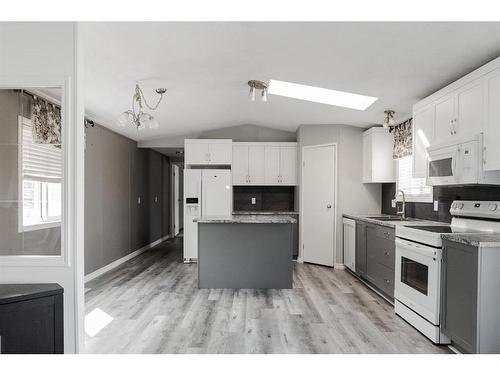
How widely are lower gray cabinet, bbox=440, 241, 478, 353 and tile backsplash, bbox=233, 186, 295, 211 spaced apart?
384 centimetres

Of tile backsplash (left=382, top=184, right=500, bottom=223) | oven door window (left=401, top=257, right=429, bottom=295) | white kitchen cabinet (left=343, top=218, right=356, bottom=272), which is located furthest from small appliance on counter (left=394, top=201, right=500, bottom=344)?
white kitchen cabinet (left=343, top=218, right=356, bottom=272)

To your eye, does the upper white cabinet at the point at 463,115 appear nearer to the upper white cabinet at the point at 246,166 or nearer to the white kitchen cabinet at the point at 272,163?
A: the white kitchen cabinet at the point at 272,163

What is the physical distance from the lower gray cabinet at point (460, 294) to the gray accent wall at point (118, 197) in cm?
426

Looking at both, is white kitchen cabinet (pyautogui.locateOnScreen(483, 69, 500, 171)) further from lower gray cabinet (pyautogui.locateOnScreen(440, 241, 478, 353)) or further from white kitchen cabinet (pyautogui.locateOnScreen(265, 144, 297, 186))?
white kitchen cabinet (pyautogui.locateOnScreen(265, 144, 297, 186))

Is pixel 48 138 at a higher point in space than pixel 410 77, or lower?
lower

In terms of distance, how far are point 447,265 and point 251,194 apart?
4.11 metres

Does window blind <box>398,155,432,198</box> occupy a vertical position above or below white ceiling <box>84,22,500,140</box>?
below

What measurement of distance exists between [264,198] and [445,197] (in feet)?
10.8

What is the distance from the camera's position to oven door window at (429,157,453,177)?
2.96 m

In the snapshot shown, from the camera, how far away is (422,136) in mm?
3500

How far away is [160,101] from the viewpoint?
4.19 meters

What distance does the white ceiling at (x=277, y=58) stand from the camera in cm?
230

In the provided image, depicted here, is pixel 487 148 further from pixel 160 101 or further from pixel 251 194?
pixel 251 194

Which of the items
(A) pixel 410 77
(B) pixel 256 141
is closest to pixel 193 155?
(B) pixel 256 141
